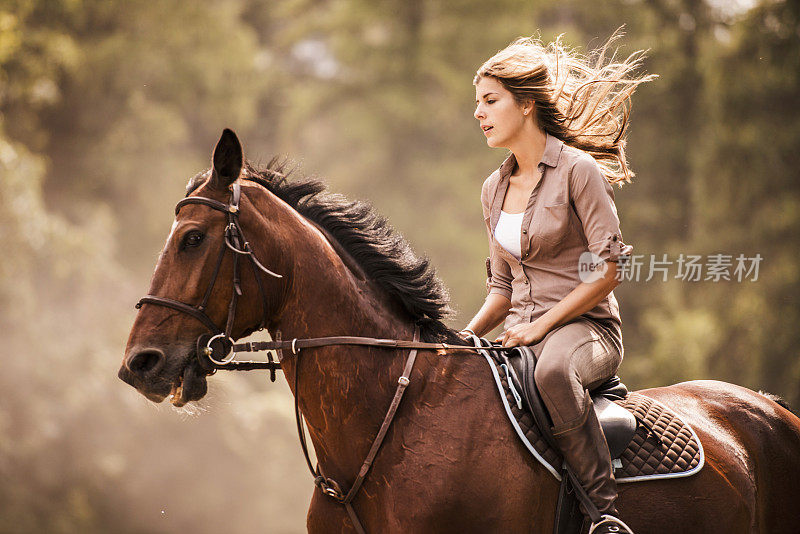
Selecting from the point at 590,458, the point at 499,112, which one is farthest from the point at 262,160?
the point at 590,458

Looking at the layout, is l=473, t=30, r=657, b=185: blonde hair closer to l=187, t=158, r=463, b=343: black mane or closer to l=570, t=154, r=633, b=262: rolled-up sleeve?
l=570, t=154, r=633, b=262: rolled-up sleeve

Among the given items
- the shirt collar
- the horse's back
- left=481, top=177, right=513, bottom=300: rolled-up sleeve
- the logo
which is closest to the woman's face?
the shirt collar

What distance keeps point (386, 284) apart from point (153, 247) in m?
14.0

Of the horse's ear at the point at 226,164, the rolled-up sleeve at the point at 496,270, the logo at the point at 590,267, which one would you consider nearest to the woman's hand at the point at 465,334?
the rolled-up sleeve at the point at 496,270

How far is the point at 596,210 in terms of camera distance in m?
3.05

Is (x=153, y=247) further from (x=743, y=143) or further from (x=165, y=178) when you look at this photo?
(x=743, y=143)

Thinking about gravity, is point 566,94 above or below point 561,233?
above

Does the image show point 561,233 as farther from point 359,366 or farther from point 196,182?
point 196,182

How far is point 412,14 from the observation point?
18.7 metres

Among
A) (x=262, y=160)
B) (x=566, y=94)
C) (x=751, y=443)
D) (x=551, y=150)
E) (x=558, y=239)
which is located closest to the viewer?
(x=558, y=239)

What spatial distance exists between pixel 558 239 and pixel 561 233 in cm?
3

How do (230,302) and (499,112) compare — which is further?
(499,112)

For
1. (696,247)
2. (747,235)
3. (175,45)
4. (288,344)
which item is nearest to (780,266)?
(747,235)

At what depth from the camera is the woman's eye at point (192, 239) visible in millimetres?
2814
